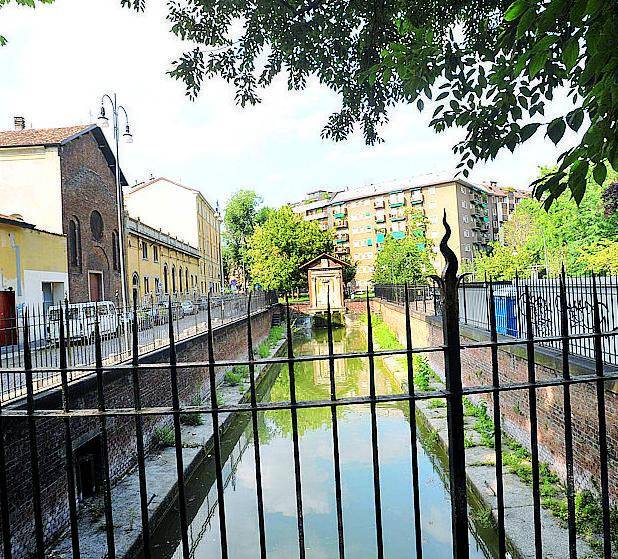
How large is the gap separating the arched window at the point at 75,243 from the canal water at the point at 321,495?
11.2 meters

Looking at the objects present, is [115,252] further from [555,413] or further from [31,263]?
[555,413]

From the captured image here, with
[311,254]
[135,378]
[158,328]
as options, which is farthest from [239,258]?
[135,378]

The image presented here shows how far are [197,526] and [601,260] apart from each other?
1239 inches

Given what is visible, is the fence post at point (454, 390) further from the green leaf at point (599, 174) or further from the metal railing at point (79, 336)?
the metal railing at point (79, 336)

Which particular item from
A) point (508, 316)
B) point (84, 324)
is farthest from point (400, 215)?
point (84, 324)

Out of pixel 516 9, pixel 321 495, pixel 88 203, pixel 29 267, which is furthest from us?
pixel 88 203

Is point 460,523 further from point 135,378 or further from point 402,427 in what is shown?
point 402,427

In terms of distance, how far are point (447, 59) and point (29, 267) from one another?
15.5 meters

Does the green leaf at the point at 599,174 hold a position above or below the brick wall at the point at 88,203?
below

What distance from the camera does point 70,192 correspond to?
21.8 meters

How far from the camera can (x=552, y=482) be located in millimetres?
7781

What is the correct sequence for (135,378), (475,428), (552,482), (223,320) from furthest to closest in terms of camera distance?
(223,320) → (475,428) → (552,482) → (135,378)

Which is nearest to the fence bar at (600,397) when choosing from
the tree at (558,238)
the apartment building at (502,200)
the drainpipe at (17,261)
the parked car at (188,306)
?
the drainpipe at (17,261)

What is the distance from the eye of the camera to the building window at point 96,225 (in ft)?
78.6
